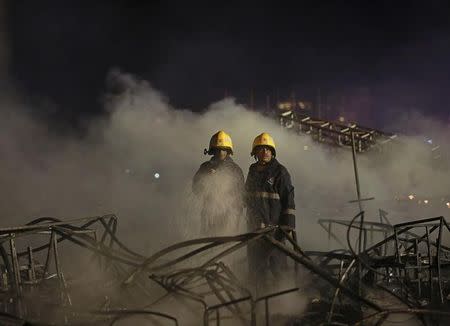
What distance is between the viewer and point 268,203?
6492 millimetres

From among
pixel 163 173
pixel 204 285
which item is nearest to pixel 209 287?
pixel 204 285

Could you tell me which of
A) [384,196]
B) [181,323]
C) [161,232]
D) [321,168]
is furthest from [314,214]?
[181,323]

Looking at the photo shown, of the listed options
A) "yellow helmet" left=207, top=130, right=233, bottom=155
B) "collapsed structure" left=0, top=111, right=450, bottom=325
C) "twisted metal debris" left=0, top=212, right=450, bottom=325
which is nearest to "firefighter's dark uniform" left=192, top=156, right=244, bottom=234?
"yellow helmet" left=207, top=130, right=233, bottom=155

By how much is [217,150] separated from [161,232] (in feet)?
35.9

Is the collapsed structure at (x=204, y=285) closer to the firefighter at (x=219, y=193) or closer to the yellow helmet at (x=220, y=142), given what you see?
the firefighter at (x=219, y=193)

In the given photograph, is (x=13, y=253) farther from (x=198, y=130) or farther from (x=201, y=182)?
(x=198, y=130)

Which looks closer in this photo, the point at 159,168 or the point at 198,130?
the point at 198,130

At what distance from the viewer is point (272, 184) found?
21.3 ft

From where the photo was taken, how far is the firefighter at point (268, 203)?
6.18m

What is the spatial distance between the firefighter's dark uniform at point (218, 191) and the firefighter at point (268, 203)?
20 cm

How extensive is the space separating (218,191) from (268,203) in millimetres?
773

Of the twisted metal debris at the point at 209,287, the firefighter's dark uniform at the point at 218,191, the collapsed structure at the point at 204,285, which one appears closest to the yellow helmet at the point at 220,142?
the firefighter's dark uniform at the point at 218,191

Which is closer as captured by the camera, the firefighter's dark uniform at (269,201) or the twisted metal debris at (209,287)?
the twisted metal debris at (209,287)

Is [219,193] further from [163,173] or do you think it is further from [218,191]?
[163,173]
